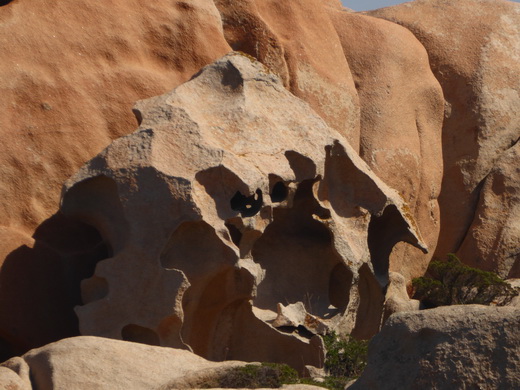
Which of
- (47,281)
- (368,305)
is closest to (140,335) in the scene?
(47,281)

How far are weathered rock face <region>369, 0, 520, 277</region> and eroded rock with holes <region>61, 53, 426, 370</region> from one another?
4.54 m

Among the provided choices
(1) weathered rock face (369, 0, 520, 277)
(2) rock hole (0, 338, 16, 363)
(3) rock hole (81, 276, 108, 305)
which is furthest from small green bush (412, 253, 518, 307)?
(2) rock hole (0, 338, 16, 363)

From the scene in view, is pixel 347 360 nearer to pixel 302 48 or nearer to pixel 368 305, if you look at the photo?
pixel 368 305

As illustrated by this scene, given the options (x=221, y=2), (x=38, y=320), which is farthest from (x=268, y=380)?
(x=221, y=2)

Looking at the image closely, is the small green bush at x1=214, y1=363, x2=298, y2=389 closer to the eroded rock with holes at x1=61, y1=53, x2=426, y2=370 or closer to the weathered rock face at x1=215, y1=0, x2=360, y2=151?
the eroded rock with holes at x1=61, y1=53, x2=426, y2=370

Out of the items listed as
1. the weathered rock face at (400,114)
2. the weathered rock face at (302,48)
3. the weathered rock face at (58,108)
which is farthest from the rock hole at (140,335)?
the weathered rock face at (400,114)

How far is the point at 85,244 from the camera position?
1351cm

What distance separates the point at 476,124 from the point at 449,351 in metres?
12.3

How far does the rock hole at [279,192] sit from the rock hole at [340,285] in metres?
1.26

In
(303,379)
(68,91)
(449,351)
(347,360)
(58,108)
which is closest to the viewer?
(449,351)

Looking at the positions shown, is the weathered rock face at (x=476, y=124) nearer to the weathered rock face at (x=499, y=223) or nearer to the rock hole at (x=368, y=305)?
the weathered rock face at (x=499, y=223)

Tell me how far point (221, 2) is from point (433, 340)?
983cm

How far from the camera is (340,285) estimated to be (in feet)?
46.1

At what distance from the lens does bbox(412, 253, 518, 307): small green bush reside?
15.6 m
